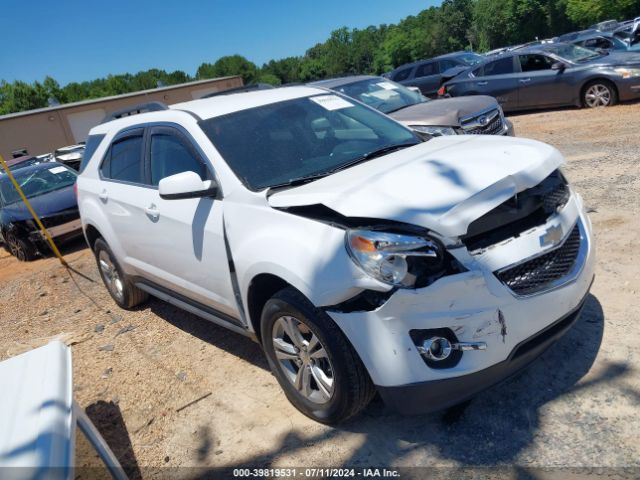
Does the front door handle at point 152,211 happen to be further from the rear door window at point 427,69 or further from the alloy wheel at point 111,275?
the rear door window at point 427,69

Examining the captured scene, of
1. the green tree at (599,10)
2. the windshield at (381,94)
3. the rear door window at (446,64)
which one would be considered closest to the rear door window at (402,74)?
the rear door window at (446,64)

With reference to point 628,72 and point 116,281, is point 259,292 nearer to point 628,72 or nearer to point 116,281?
point 116,281

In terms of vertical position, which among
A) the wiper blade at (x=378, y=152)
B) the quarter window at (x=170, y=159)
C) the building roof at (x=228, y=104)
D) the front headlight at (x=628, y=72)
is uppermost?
the building roof at (x=228, y=104)

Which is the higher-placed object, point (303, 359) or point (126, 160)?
point (126, 160)

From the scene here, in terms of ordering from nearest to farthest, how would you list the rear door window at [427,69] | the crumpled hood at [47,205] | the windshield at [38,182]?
the crumpled hood at [47,205], the windshield at [38,182], the rear door window at [427,69]

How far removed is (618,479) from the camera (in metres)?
2.27

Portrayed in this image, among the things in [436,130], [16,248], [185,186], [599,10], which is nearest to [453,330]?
[185,186]

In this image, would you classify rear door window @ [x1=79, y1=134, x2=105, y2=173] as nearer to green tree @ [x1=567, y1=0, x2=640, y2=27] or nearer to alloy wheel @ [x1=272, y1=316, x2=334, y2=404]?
alloy wheel @ [x1=272, y1=316, x2=334, y2=404]

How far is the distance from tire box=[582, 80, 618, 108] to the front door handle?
988 cm

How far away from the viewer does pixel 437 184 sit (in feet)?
8.86

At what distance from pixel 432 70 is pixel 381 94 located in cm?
961

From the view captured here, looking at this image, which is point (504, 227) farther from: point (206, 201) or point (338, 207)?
point (206, 201)

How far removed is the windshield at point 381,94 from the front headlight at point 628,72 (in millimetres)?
4440

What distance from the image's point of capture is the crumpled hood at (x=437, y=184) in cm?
251
